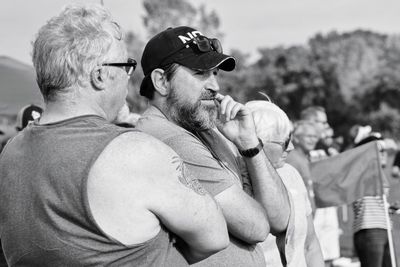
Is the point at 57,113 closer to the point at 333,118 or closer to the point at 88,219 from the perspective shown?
the point at 88,219

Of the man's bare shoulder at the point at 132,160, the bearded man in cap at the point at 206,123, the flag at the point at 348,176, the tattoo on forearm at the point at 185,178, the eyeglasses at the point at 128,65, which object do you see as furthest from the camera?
the flag at the point at 348,176

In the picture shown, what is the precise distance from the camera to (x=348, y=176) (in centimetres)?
817

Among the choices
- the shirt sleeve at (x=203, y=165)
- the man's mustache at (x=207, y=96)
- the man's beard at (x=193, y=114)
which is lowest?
the shirt sleeve at (x=203, y=165)

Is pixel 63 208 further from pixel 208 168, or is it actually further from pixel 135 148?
pixel 208 168

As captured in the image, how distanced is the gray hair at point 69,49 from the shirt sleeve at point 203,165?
21.1 inches

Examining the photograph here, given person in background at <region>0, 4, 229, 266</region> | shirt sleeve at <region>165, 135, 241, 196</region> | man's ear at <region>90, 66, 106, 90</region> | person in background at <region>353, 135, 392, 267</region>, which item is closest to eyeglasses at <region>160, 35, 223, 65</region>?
shirt sleeve at <region>165, 135, 241, 196</region>

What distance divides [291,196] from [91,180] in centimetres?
181

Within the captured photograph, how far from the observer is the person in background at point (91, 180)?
215 cm

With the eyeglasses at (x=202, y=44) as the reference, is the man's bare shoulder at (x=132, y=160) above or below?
below

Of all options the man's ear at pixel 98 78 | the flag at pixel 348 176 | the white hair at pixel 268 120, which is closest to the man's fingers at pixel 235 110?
the white hair at pixel 268 120

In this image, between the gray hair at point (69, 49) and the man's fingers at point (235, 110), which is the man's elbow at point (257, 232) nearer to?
the man's fingers at point (235, 110)

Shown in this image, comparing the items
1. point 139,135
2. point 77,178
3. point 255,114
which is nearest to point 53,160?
point 77,178

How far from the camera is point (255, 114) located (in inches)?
140

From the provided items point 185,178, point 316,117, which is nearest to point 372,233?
point 316,117
